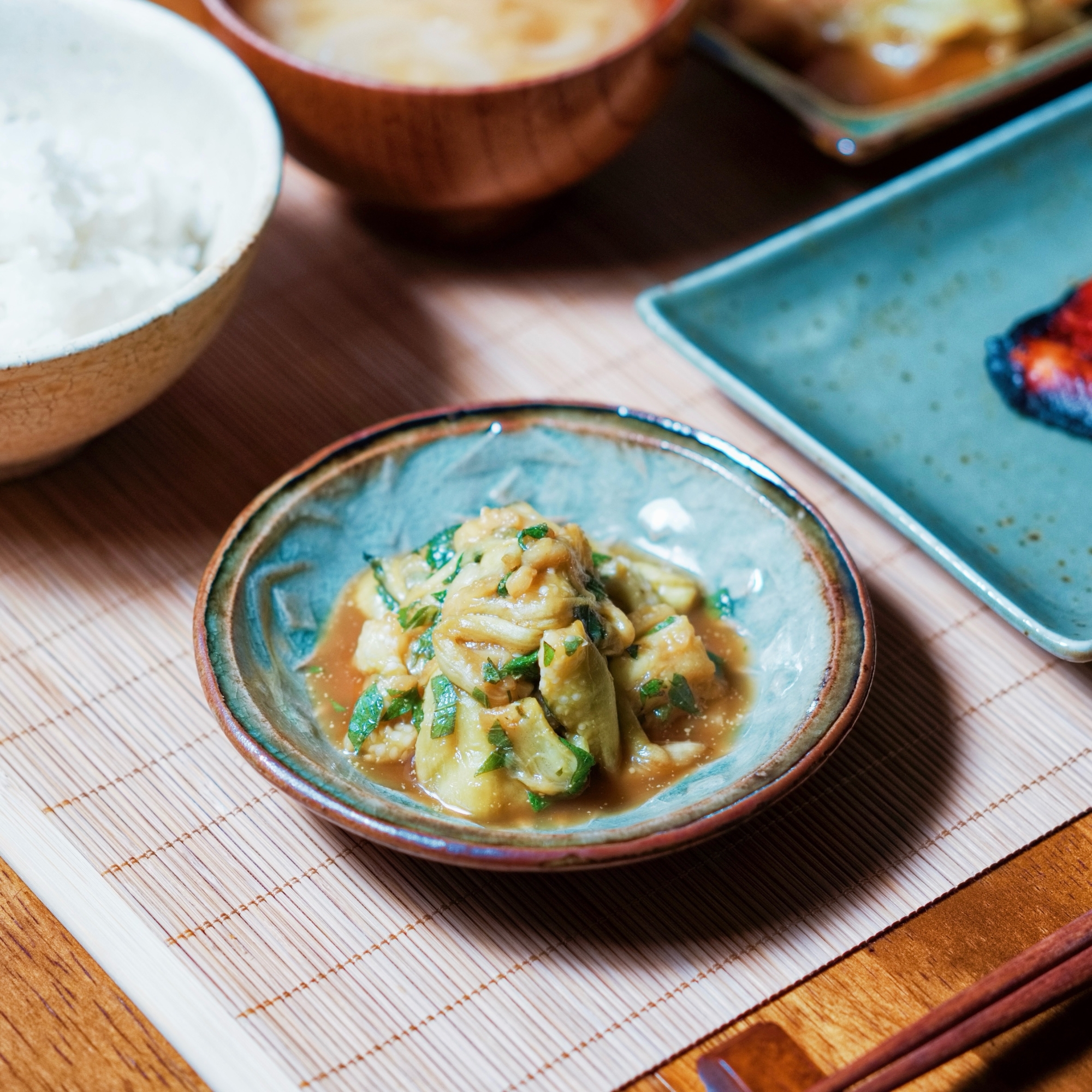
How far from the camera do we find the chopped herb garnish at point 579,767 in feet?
5.14

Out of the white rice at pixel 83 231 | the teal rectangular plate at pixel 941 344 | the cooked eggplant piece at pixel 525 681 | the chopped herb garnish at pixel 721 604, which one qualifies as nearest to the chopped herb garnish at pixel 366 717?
the cooked eggplant piece at pixel 525 681

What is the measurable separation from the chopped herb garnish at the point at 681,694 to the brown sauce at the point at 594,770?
0.03 metres

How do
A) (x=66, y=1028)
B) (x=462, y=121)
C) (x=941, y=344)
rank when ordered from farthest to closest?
(x=941, y=344) → (x=462, y=121) → (x=66, y=1028)

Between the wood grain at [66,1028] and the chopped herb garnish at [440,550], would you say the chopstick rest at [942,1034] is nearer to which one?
the wood grain at [66,1028]

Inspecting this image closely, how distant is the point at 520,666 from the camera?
5.22ft

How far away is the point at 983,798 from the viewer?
1777 millimetres

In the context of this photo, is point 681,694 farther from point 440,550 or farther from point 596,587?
point 440,550

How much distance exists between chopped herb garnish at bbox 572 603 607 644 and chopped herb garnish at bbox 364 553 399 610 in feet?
1.12

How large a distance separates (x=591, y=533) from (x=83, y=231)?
1.00 metres

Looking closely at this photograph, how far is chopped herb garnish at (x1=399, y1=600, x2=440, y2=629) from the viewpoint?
1.73m

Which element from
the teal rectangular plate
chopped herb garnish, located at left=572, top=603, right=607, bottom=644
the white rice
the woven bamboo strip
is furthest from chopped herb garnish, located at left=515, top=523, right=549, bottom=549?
the white rice

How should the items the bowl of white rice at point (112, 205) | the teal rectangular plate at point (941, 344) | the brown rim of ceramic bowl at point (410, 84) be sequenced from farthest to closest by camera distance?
the brown rim of ceramic bowl at point (410, 84) < the teal rectangular plate at point (941, 344) < the bowl of white rice at point (112, 205)

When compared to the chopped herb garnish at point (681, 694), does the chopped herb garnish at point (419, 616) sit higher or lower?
lower

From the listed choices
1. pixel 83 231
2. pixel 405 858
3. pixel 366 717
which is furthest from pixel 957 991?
pixel 83 231
